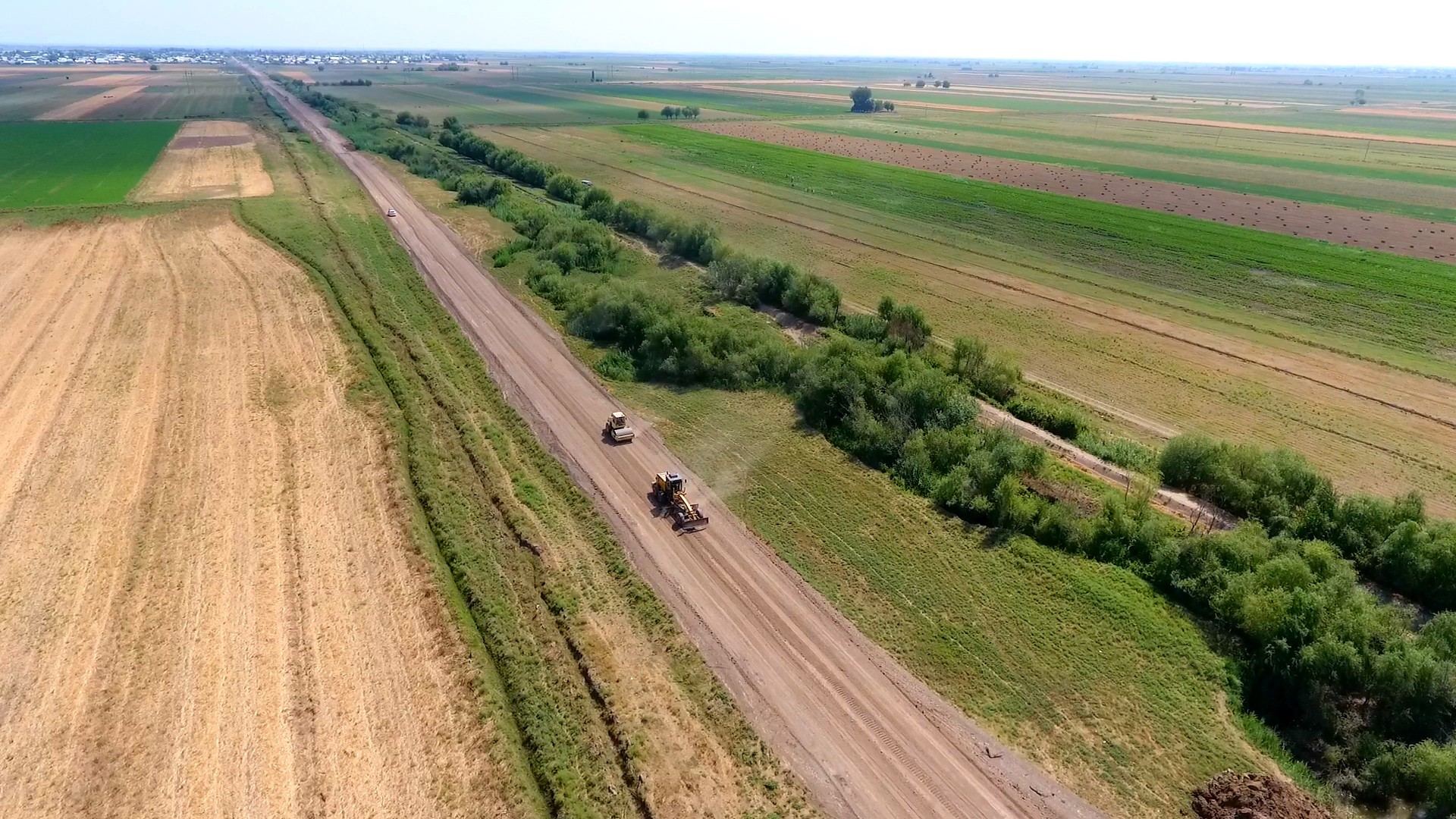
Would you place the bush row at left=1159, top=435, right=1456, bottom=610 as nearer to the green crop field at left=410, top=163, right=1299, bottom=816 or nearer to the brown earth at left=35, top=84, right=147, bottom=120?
the green crop field at left=410, top=163, right=1299, bottom=816

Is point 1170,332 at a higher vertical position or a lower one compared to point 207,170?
lower

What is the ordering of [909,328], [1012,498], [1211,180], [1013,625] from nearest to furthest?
[1013,625], [1012,498], [909,328], [1211,180]

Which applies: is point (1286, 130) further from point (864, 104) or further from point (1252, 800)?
point (1252, 800)

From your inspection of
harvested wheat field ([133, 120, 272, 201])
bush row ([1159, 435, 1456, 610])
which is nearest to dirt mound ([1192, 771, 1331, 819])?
bush row ([1159, 435, 1456, 610])

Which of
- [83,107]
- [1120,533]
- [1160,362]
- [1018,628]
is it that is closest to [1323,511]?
[1120,533]

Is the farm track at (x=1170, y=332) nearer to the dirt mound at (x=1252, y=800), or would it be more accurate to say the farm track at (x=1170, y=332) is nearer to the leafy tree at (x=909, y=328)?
the leafy tree at (x=909, y=328)

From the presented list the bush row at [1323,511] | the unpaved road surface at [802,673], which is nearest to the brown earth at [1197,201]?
the bush row at [1323,511]
